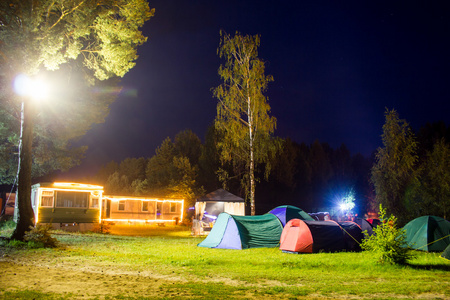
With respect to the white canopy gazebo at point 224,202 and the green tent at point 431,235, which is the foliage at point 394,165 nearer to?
the white canopy gazebo at point 224,202

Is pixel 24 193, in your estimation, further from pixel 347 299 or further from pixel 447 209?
pixel 447 209

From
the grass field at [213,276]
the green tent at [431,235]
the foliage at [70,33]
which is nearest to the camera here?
the grass field at [213,276]

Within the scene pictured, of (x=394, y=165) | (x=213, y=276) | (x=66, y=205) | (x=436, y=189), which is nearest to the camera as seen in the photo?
(x=213, y=276)

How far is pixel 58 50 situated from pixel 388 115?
914 inches

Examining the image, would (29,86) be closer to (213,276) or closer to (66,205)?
(66,205)

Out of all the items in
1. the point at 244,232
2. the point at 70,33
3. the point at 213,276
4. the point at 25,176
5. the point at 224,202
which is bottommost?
the point at 213,276

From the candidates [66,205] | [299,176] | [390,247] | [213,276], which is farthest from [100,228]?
[299,176]

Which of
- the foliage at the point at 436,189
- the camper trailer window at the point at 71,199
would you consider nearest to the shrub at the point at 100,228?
the camper trailer window at the point at 71,199

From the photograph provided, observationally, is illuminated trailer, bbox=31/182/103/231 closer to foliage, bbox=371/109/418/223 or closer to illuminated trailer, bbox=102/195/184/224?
illuminated trailer, bbox=102/195/184/224

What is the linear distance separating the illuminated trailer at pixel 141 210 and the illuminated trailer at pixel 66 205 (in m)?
3.18

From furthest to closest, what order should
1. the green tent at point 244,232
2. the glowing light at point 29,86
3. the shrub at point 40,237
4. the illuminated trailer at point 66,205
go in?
the illuminated trailer at point 66,205
the green tent at point 244,232
the glowing light at point 29,86
the shrub at point 40,237

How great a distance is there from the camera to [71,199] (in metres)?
20.3

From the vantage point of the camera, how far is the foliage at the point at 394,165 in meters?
26.2

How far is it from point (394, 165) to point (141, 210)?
19.3 m
